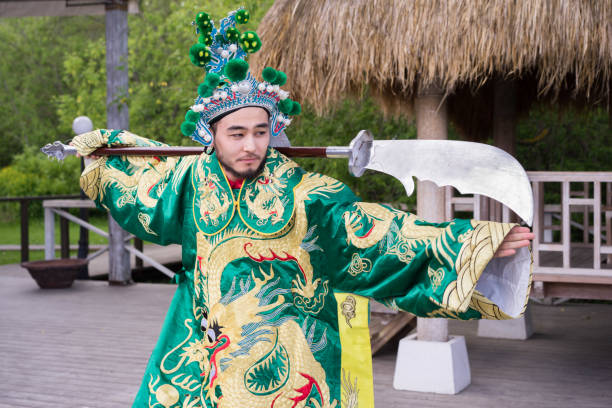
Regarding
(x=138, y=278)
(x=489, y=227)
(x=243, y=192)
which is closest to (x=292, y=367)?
(x=243, y=192)

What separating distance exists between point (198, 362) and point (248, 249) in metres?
0.43

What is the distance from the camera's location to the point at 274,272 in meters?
2.36

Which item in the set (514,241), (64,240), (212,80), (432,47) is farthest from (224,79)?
(64,240)

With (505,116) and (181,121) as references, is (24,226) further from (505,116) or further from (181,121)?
(505,116)

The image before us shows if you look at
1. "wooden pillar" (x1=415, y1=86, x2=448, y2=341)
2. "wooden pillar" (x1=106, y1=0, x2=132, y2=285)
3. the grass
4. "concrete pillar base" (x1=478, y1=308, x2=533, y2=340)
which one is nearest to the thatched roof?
"wooden pillar" (x1=415, y1=86, x2=448, y2=341)

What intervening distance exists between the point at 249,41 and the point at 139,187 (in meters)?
0.71

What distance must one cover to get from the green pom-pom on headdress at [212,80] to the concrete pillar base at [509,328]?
3.80 meters

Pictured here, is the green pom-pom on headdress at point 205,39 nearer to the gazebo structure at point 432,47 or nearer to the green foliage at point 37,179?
the gazebo structure at point 432,47

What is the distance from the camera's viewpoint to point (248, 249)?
236 cm

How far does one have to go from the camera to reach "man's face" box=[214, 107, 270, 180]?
238 centimetres

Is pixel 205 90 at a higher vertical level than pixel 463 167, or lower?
higher

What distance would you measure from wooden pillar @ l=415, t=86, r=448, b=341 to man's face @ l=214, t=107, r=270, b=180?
195cm

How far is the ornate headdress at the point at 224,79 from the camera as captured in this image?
238 cm

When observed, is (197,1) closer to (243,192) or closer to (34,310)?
(34,310)
